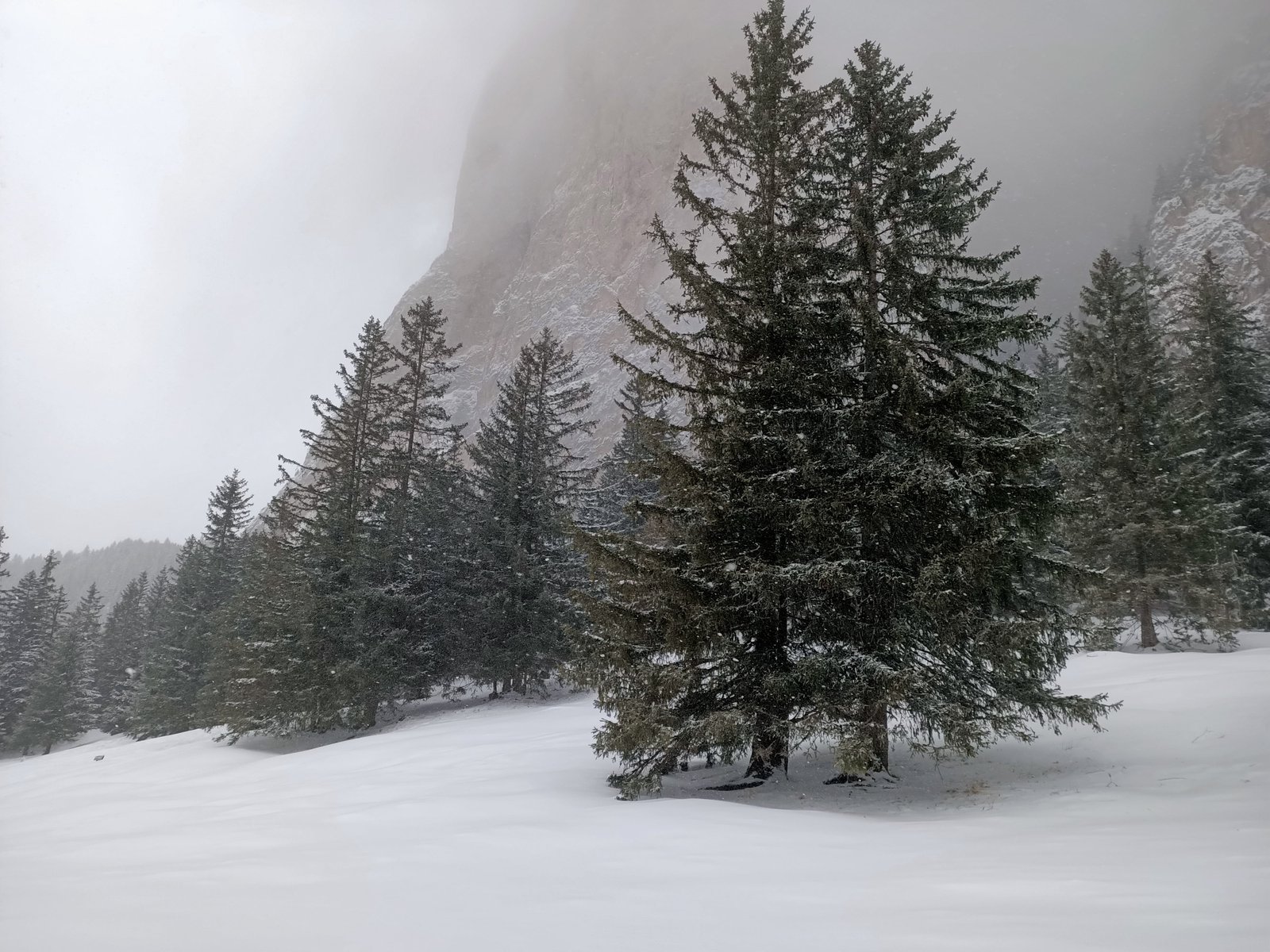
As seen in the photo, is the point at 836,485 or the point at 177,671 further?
the point at 177,671

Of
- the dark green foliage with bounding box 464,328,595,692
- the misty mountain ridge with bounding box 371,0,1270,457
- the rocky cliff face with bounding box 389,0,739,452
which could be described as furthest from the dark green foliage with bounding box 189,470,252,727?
the rocky cliff face with bounding box 389,0,739,452

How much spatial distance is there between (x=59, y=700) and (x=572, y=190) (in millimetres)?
111736

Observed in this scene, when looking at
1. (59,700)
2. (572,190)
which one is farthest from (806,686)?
(572,190)

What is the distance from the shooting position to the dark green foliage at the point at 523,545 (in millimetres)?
21516

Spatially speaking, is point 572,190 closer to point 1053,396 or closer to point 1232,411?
point 1053,396

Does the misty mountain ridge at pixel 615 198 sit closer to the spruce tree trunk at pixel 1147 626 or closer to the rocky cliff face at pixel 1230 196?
the rocky cliff face at pixel 1230 196

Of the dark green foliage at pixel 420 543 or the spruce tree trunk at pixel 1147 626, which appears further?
the dark green foliage at pixel 420 543

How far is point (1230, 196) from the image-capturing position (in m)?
64.8

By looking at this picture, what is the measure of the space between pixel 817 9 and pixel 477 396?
11748cm

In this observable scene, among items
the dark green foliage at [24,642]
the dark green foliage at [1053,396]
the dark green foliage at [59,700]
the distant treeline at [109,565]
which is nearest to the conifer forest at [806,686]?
the dark green foliage at [1053,396]

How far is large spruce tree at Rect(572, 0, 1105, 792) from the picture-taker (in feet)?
24.4

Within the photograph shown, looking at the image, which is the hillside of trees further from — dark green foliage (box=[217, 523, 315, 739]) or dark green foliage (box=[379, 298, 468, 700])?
dark green foliage (box=[217, 523, 315, 739])

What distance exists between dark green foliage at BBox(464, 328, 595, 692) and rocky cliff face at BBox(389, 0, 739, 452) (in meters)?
51.6

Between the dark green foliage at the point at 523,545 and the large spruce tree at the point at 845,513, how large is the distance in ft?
39.4
